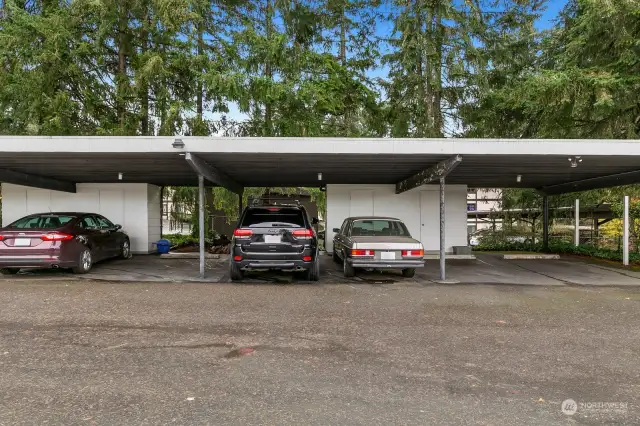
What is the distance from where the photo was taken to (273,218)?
8336mm

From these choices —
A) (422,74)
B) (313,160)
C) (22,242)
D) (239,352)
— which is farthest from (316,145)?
(422,74)

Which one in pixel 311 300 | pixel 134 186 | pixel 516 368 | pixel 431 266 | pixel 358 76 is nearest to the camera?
pixel 516 368

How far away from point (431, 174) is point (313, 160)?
3.09 metres

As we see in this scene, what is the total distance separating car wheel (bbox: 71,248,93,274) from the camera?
9.33 metres

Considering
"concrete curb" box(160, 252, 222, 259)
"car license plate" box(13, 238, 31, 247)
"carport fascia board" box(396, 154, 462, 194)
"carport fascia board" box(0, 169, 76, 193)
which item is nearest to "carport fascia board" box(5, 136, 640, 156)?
"carport fascia board" box(396, 154, 462, 194)

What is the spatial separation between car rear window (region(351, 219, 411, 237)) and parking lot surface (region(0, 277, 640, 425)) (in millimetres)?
2606

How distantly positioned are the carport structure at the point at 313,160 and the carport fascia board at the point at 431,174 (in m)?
0.03

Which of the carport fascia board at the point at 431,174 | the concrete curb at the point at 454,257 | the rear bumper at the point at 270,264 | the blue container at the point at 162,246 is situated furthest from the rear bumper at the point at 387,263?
the blue container at the point at 162,246

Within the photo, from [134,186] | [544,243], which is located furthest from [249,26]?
[544,243]

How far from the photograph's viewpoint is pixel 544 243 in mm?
16500

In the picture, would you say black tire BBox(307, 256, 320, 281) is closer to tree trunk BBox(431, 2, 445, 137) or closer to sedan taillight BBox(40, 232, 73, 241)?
sedan taillight BBox(40, 232, 73, 241)

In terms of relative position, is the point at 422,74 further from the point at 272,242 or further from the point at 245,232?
the point at 245,232

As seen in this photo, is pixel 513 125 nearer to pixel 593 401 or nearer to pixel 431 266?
pixel 431 266

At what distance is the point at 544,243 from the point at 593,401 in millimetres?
14895
